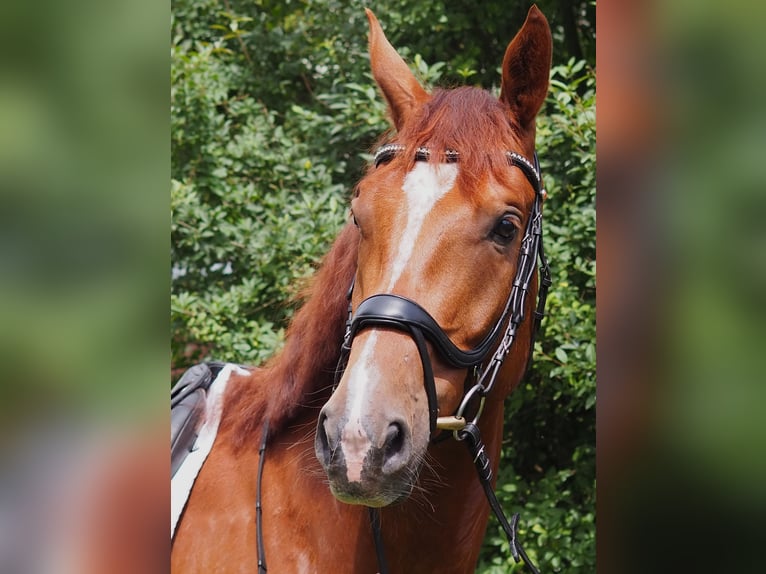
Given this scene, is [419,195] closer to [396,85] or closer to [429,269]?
[429,269]

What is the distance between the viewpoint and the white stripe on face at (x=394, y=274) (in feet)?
4.78

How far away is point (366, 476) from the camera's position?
147 cm

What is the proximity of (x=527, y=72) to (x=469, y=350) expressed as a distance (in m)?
0.75

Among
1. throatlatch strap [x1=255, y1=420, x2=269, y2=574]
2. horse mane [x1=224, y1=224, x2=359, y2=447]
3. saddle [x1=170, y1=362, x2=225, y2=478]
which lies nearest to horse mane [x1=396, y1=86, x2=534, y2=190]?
horse mane [x1=224, y1=224, x2=359, y2=447]

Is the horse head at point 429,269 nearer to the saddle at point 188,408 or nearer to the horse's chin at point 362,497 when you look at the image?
the horse's chin at point 362,497

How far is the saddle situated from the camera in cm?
224

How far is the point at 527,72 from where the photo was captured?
1.96 metres

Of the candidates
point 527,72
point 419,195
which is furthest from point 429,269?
point 527,72

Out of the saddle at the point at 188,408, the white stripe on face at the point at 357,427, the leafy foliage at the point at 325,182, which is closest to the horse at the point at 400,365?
the white stripe on face at the point at 357,427

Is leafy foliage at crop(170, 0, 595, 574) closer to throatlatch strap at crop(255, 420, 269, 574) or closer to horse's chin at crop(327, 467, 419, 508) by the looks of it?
throatlatch strap at crop(255, 420, 269, 574)
